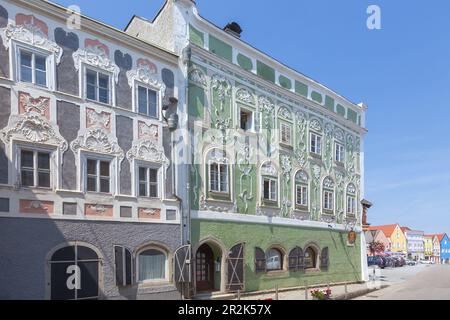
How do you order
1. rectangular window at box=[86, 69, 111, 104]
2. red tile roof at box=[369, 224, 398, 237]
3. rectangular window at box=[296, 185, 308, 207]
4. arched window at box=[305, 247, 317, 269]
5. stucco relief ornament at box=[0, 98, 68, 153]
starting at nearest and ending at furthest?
stucco relief ornament at box=[0, 98, 68, 153], rectangular window at box=[86, 69, 111, 104], rectangular window at box=[296, 185, 308, 207], arched window at box=[305, 247, 317, 269], red tile roof at box=[369, 224, 398, 237]

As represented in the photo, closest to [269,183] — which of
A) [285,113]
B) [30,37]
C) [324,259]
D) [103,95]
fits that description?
[285,113]

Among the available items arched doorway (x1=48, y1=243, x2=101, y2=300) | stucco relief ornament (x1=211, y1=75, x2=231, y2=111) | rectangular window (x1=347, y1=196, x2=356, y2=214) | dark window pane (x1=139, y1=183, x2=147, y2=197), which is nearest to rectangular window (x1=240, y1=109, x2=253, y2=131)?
stucco relief ornament (x1=211, y1=75, x2=231, y2=111)

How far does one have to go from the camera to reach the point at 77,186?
11.4 metres

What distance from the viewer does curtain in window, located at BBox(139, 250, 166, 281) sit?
503 inches

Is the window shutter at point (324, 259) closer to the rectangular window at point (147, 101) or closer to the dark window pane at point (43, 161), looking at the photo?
the rectangular window at point (147, 101)

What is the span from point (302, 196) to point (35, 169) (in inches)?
545

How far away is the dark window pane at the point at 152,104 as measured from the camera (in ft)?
45.0

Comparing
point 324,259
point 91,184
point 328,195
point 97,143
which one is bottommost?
point 324,259

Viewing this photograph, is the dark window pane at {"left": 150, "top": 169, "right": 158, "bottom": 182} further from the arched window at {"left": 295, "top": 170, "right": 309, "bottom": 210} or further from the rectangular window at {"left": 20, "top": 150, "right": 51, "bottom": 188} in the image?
the arched window at {"left": 295, "top": 170, "right": 309, "bottom": 210}

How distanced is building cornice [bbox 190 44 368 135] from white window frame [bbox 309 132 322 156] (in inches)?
59.9

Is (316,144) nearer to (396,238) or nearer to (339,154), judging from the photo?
(339,154)


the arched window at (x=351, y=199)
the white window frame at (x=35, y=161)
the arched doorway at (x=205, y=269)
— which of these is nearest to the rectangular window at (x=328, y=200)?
the arched window at (x=351, y=199)

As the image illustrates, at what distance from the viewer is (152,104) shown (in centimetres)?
1378

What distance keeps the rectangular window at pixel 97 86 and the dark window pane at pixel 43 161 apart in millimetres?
2314
